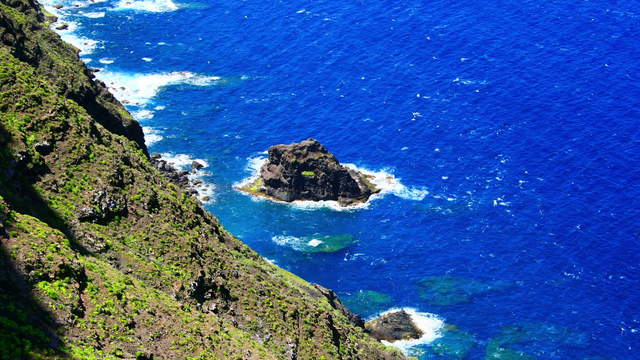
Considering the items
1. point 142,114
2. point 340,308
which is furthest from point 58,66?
point 142,114

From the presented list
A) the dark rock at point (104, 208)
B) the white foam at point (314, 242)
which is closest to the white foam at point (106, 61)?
the white foam at point (314, 242)

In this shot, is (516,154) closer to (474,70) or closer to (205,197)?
(474,70)

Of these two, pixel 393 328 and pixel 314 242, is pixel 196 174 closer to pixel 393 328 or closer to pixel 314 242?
pixel 314 242

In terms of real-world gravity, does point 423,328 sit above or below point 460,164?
below

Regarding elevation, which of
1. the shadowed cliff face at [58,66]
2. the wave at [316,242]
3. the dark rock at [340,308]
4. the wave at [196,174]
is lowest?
the dark rock at [340,308]

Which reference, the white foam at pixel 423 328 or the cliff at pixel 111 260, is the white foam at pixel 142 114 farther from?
the white foam at pixel 423 328

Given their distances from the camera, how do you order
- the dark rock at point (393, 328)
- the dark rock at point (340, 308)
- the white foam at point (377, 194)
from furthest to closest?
the white foam at point (377, 194) < the dark rock at point (393, 328) < the dark rock at point (340, 308)
